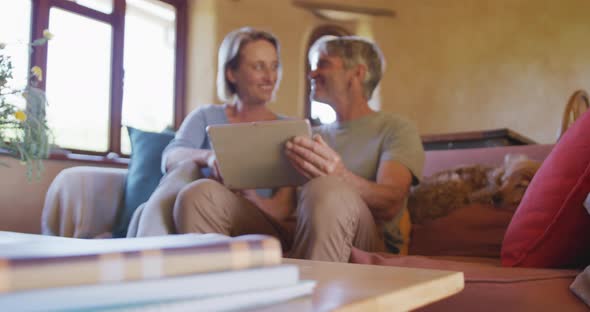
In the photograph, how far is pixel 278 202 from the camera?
1.90 m

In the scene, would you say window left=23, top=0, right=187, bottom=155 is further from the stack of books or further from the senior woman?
the stack of books

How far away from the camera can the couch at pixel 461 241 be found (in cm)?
98

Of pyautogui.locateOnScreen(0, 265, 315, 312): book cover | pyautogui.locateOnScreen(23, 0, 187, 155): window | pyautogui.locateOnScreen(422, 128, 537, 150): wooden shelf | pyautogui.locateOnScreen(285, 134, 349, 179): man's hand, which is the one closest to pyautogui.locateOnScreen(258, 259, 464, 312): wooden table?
pyautogui.locateOnScreen(0, 265, 315, 312): book cover

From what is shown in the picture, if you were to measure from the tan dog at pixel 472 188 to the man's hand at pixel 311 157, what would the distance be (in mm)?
344

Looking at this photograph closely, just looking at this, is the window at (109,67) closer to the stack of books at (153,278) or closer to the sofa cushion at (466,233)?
the sofa cushion at (466,233)

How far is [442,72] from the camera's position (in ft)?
19.7

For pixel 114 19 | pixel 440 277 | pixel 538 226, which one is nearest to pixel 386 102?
pixel 114 19

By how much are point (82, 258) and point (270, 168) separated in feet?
4.11

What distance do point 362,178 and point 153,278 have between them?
4.40ft

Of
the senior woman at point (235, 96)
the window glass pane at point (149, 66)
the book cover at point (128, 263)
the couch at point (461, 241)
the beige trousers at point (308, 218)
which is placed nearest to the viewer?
the book cover at point (128, 263)

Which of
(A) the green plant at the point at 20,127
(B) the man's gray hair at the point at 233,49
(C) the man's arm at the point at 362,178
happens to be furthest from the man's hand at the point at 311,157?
(B) the man's gray hair at the point at 233,49

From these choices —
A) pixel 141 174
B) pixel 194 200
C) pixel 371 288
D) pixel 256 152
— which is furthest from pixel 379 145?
pixel 371 288

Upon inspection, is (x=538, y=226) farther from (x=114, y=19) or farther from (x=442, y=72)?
(x=442, y=72)

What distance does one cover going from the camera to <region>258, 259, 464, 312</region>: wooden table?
0.44m
